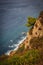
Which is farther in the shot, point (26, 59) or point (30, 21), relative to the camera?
point (30, 21)

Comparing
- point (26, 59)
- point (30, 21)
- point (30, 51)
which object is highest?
point (30, 21)

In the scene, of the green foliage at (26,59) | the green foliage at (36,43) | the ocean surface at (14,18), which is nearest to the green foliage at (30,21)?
the ocean surface at (14,18)

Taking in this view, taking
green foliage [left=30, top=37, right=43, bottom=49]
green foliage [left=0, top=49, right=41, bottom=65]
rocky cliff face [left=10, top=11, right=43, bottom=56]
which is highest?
rocky cliff face [left=10, top=11, right=43, bottom=56]

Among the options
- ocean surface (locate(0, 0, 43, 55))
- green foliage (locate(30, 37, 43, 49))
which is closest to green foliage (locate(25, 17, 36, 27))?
ocean surface (locate(0, 0, 43, 55))

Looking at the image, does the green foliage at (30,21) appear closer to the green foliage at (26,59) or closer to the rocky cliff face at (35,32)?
the rocky cliff face at (35,32)

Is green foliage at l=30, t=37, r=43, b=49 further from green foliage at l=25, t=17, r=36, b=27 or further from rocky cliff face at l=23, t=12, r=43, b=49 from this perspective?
green foliage at l=25, t=17, r=36, b=27

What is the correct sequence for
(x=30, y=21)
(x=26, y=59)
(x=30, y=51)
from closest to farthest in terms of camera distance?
(x=26, y=59) → (x=30, y=51) → (x=30, y=21)

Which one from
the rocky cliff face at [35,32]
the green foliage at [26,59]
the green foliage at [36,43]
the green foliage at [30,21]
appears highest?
the green foliage at [30,21]

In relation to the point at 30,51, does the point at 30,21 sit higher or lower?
higher

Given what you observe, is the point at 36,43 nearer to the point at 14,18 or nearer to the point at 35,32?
the point at 35,32

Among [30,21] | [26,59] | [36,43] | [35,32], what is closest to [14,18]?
[30,21]
